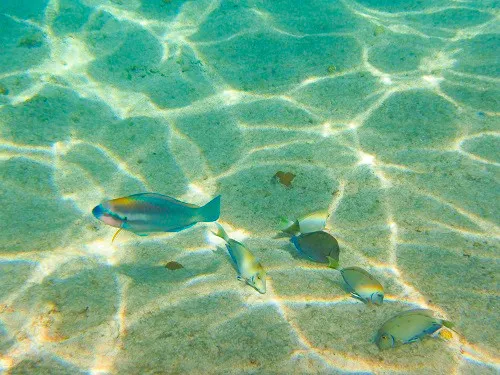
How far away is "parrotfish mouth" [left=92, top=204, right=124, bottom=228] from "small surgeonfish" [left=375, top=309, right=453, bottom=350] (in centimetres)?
192

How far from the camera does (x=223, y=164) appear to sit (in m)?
4.34

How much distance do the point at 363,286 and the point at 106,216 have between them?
6.32ft

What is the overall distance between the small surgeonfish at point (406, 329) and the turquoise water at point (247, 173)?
0.09 m

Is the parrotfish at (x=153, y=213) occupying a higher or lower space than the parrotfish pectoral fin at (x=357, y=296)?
higher

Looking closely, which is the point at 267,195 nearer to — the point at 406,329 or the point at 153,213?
the point at 153,213

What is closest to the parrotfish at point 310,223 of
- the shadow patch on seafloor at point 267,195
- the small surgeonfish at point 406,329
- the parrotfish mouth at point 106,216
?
the shadow patch on seafloor at point 267,195

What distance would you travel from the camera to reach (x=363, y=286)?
101 inches

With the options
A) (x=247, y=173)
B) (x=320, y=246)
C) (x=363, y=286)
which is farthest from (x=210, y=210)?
(x=247, y=173)

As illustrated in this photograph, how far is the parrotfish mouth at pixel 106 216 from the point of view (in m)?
2.36

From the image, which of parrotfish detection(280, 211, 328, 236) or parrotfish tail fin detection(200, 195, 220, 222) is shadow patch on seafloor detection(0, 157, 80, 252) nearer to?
parrotfish tail fin detection(200, 195, 220, 222)

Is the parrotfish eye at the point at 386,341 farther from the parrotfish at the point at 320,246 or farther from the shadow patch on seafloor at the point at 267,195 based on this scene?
the shadow patch on seafloor at the point at 267,195

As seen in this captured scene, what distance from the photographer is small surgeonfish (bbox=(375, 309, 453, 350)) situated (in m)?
2.17

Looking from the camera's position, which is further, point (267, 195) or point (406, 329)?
point (267, 195)

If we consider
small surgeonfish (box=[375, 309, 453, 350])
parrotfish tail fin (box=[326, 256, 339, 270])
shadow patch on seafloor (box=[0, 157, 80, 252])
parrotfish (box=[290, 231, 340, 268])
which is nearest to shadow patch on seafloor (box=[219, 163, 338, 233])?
parrotfish (box=[290, 231, 340, 268])
